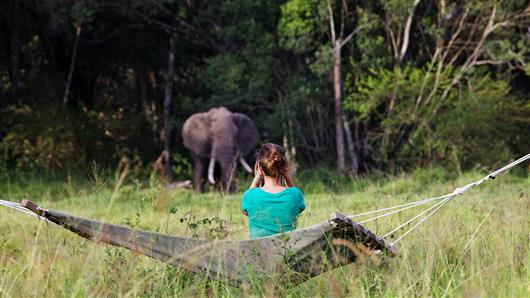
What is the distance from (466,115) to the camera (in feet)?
52.5

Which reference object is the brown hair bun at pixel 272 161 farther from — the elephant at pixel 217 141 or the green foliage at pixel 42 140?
the green foliage at pixel 42 140

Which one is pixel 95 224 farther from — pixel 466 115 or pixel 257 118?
pixel 257 118

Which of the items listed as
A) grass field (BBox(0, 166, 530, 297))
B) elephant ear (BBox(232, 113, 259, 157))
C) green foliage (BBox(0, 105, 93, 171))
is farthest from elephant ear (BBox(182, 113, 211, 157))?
grass field (BBox(0, 166, 530, 297))

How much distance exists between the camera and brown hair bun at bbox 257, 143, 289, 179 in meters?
5.34

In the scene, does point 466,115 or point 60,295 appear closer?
point 60,295

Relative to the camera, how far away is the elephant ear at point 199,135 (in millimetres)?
15680

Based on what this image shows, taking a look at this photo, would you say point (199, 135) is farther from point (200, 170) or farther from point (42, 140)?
point (42, 140)

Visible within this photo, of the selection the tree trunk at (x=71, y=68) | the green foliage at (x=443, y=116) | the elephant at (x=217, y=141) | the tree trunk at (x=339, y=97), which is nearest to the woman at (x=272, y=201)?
the elephant at (x=217, y=141)

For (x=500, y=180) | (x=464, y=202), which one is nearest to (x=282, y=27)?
(x=500, y=180)

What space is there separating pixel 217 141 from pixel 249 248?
10.6 metres

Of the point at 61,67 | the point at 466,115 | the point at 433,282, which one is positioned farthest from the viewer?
the point at 61,67

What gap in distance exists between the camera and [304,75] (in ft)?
60.2

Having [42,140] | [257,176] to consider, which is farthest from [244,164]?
[257,176]

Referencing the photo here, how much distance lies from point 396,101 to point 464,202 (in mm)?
8418
